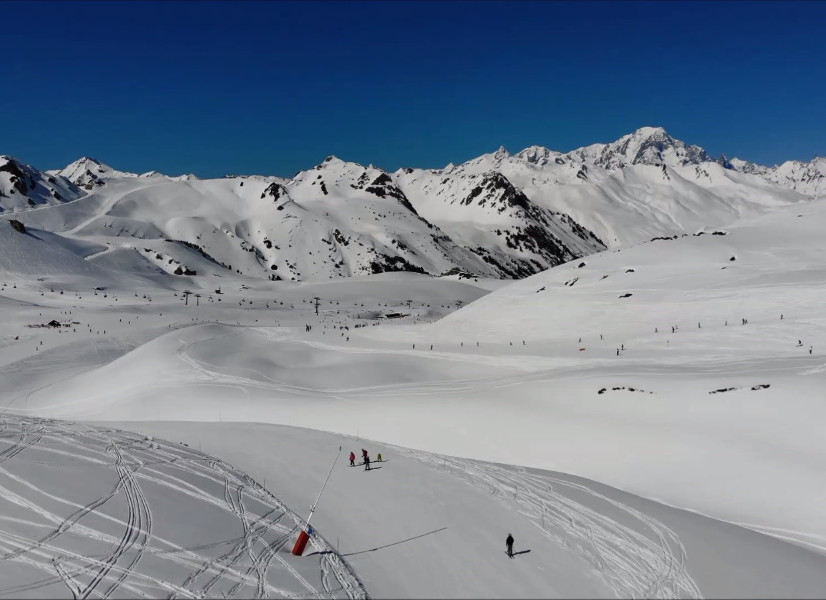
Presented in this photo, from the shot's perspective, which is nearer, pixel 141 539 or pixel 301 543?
pixel 141 539

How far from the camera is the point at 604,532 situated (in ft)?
60.3

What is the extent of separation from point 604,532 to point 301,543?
967cm

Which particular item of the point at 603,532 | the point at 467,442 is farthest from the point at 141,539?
the point at 467,442

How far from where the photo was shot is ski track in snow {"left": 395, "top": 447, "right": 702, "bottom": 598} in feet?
50.3

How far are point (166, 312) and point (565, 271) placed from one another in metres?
56.8

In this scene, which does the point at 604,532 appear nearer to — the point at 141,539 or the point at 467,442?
the point at 467,442

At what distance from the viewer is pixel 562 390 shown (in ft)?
112

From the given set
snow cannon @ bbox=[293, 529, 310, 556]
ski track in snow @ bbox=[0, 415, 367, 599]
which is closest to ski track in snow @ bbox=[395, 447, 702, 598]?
ski track in snow @ bbox=[0, 415, 367, 599]

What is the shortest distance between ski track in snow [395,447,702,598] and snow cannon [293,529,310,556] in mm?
7615

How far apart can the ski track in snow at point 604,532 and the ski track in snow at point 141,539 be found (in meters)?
7.05

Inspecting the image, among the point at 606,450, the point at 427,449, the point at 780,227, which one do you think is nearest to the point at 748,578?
the point at 606,450

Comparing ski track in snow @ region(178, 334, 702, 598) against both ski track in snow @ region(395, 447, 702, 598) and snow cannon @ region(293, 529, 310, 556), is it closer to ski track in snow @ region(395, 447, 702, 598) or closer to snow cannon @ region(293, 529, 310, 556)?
ski track in snow @ region(395, 447, 702, 598)

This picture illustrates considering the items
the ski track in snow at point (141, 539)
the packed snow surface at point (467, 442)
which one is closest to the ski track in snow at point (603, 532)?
the packed snow surface at point (467, 442)

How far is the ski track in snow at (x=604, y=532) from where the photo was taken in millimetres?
15344
